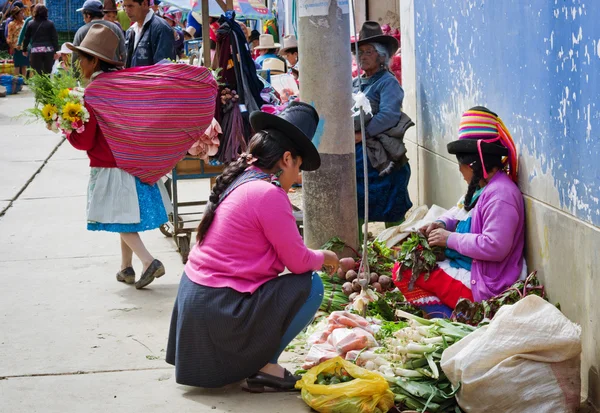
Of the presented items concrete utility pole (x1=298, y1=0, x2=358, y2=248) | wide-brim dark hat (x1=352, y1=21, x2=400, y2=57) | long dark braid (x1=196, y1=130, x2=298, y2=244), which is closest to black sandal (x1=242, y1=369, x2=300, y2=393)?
long dark braid (x1=196, y1=130, x2=298, y2=244)

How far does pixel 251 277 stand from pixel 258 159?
0.57m

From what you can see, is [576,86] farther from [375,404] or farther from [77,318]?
[77,318]

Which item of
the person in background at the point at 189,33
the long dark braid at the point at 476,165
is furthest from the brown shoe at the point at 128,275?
the person in background at the point at 189,33

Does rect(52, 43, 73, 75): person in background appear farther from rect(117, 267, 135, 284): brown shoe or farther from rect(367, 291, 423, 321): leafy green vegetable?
rect(367, 291, 423, 321): leafy green vegetable

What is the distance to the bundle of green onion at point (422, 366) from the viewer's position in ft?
13.0

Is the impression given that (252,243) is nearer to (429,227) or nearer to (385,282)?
(429,227)

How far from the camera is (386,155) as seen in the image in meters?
7.14

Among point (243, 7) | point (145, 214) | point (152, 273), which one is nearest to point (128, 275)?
point (152, 273)

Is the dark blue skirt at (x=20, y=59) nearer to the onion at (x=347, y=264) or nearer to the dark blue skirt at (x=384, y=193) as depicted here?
the dark blue skirt at (x=384, y=193)

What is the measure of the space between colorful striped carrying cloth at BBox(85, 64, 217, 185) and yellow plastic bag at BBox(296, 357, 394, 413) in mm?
2639

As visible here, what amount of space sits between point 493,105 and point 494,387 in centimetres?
217

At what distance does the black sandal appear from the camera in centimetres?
429

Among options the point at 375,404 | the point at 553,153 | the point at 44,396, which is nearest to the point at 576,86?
the point at 553,153

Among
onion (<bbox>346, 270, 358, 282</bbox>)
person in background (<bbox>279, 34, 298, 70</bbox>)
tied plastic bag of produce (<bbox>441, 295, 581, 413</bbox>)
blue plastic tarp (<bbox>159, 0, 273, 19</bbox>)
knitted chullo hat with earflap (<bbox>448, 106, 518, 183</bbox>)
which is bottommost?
onion (<bbox>346, 270, 358, 282</bbox>)
